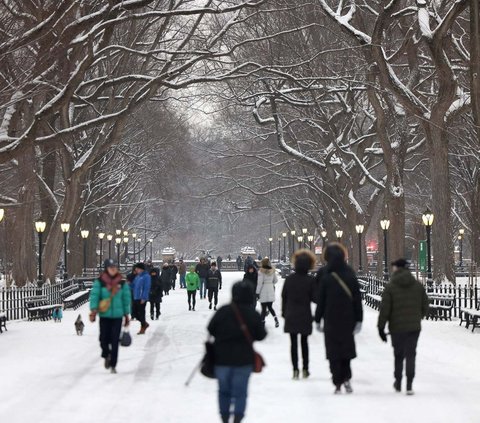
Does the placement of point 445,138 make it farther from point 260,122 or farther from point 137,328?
point 260,122

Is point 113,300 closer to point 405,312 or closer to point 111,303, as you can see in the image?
point 111,303

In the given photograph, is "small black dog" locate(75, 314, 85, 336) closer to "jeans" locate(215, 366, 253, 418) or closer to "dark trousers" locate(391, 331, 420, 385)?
"dark trousers" locate(391, 331, 420, 385)

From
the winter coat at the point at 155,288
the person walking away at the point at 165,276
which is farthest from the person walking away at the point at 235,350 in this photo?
the person walking away at the point at 165,276

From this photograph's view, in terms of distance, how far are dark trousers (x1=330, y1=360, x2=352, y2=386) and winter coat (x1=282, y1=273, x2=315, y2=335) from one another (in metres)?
1.41

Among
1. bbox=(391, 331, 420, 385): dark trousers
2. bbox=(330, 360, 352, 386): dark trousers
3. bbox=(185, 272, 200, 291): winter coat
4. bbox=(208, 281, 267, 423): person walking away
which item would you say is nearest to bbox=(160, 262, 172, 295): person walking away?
bbox=(185, 272, 200, 291): winter coat

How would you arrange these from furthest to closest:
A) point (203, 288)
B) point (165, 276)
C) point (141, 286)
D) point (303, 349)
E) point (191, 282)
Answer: point (165, 276)
point (203, 288)
point (191, 282)
point (141, 286)
point (303, 349)

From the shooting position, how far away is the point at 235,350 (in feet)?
30.1

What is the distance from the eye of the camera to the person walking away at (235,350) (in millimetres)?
9156

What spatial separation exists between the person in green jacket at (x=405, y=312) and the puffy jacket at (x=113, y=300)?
403 cm

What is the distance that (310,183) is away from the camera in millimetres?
54469

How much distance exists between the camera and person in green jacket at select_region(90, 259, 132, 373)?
49.5ft

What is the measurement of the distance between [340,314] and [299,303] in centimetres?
186

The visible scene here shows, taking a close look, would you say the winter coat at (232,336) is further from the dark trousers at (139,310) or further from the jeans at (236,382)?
the dark trousers at (139,310)

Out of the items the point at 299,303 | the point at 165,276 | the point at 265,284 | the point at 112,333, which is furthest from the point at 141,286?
the point at 165,276
